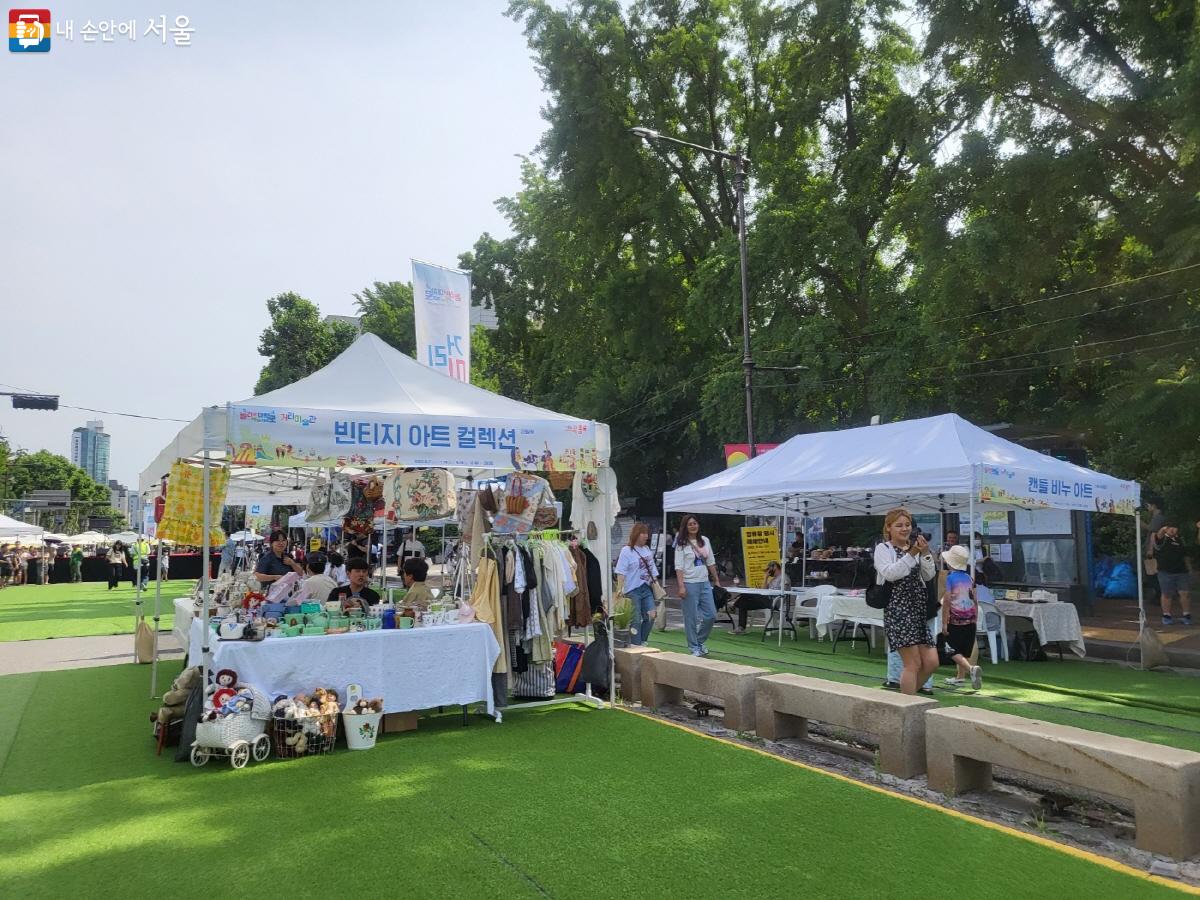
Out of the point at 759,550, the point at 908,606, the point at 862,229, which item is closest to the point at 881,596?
the point at 908,606

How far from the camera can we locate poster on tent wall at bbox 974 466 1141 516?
9.62 m

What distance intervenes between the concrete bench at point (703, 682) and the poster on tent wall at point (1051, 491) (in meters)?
4.04

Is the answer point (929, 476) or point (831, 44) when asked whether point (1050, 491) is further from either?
point (831, 44)

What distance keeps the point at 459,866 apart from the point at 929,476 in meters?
7.56

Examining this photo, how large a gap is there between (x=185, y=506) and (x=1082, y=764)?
7.16m

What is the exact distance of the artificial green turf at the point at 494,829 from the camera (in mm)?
3805

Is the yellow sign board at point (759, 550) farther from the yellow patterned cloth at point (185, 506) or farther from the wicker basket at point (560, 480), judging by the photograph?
the yellow patterned cloth at point (185, 506)

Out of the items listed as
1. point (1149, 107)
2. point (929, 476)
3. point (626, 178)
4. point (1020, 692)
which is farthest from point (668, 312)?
point (1020, 692)

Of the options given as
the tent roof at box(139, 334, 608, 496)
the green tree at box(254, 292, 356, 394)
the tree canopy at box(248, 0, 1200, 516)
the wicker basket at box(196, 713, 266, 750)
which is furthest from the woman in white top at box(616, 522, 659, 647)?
the green tree at box(254, 292, 356, 394)

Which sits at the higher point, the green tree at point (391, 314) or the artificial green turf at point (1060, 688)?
the green tree at point (391, 314)

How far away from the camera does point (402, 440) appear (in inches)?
265

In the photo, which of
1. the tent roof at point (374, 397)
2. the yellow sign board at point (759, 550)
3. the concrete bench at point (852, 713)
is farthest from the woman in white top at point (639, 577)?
the yellow sign board at point (759, 550)

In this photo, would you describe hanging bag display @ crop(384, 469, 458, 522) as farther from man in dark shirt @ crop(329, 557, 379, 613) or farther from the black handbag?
the black handbag

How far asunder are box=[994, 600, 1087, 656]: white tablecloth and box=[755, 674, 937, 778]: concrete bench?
17.9ft
